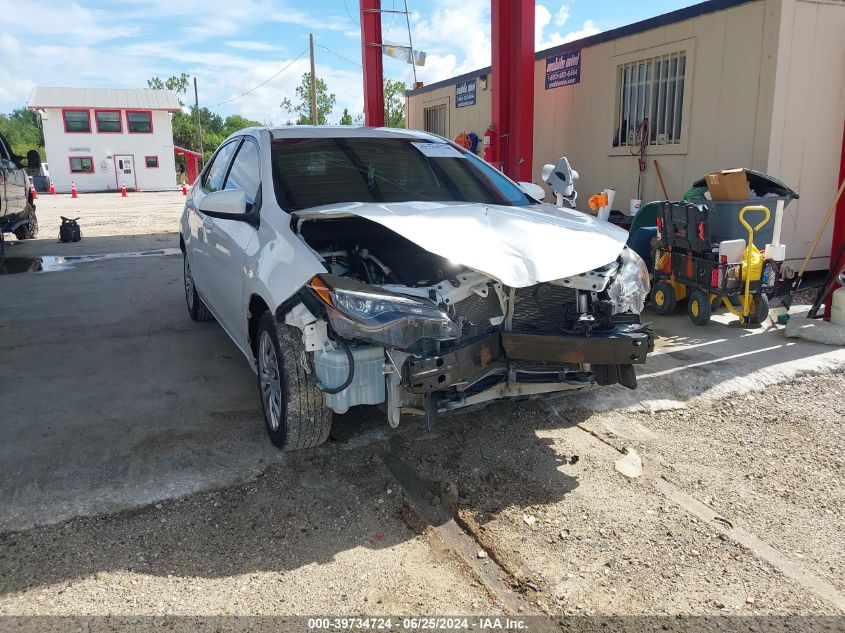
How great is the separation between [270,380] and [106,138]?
46197 millimetres

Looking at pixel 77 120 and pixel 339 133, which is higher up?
pixel 77 120

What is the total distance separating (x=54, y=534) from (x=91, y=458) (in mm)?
764

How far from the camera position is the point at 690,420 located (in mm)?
4191

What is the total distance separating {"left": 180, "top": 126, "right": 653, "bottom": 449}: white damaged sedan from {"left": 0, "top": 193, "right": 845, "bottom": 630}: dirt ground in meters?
0.40

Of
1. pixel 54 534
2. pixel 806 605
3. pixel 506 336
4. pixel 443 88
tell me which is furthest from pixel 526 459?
pixel 443 88

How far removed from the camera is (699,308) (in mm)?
6238

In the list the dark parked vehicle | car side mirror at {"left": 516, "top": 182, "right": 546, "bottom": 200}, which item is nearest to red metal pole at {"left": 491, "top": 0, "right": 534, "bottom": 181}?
car side mirror at {"left": 516, "top": 182, "right": 546, "bottom": 200}

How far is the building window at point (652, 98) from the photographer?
8516 mm

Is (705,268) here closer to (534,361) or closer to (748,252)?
(748,252)

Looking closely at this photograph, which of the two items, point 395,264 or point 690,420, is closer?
point 395,264

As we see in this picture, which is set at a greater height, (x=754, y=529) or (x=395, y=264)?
(x=395, y=264)

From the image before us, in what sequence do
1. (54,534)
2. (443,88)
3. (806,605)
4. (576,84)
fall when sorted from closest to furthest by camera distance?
(806,605) → (54,534) → (576,84) → (443,88)

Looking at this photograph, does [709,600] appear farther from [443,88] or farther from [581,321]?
[443,88]

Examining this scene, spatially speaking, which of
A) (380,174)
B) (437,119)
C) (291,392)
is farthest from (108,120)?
(291,392)
